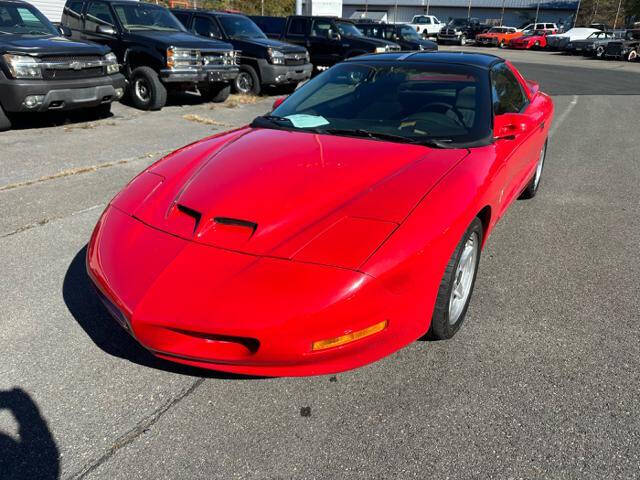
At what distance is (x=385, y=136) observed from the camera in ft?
10.1

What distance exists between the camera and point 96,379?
2391 mm

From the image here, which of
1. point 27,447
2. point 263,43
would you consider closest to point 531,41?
point 263,43

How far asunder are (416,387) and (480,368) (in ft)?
1.26

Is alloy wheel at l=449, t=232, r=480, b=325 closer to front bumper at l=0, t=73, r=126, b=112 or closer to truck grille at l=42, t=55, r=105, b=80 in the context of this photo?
front bumper at l=0, t=73, r=126, b=112

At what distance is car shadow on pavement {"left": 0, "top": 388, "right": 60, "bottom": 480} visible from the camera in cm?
190

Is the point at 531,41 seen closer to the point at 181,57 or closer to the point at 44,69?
the point at 181,57

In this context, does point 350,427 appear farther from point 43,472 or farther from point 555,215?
point 555,215

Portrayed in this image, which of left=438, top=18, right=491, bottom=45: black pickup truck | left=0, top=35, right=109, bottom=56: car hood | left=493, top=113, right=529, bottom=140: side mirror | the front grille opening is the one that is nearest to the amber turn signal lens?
the front grille opening

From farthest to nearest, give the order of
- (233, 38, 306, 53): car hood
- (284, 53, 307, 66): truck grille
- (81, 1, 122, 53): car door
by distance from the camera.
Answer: (284, 53, 307, 66): truck grille
(233, 38, 306, 53): car hood
(81, 1, 122, 53): car door

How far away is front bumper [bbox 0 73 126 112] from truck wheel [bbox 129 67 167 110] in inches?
44.8

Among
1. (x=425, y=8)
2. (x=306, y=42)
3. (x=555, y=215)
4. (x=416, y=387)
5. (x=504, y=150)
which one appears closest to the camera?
(x=416, y=387)

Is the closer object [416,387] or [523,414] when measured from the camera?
[523,414]

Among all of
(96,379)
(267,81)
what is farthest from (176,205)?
(267,81)

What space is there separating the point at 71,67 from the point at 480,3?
6087cm
